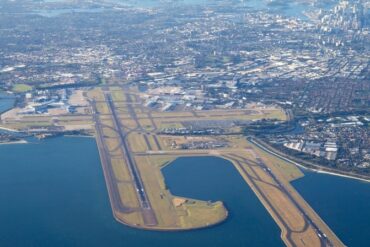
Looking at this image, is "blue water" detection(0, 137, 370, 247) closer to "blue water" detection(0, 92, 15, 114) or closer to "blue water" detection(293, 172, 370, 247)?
"blue water" detection(293, 172, 370, 247)

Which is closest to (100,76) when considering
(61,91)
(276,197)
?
(61,91)

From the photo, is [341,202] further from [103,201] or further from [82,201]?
[82,201]

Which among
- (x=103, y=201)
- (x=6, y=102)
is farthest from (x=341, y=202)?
(x=6, y=102)

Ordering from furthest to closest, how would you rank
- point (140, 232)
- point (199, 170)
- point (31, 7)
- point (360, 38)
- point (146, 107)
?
point (31, 7) < point (360, 38) < point (146, 107) < point (199, 170) < point (140, 232)

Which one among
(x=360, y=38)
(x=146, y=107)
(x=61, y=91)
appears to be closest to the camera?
(x=146, y=107)

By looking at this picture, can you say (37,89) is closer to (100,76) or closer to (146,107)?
(100,76)

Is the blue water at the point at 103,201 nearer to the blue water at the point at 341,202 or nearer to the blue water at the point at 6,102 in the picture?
the blue water at the point at 341,202

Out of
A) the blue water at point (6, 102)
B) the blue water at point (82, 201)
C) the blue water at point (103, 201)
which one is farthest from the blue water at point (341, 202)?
the blue water at point (6, 102)
